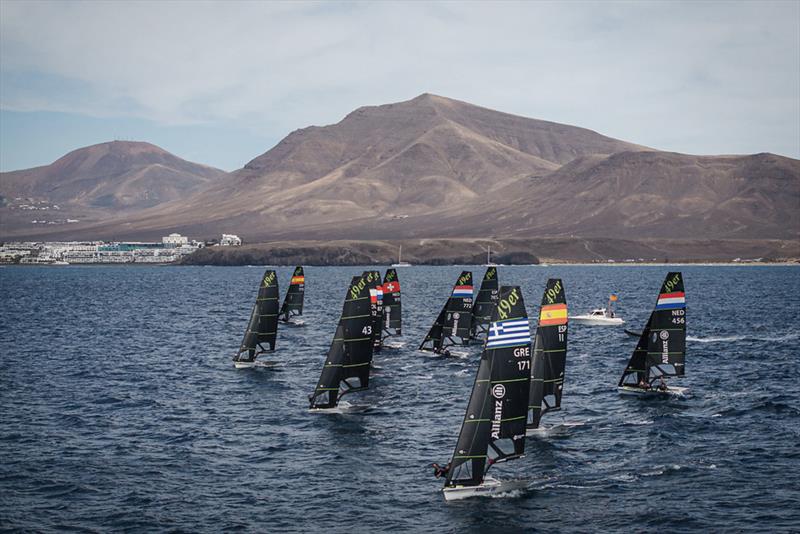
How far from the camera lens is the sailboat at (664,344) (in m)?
60.6

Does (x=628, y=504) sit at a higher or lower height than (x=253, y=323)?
lower

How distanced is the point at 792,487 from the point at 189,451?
3152 centimetres

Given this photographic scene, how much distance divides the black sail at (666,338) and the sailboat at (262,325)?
32.2m

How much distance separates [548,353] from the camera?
50.2m

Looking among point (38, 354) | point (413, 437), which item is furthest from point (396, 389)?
point (38, 354)

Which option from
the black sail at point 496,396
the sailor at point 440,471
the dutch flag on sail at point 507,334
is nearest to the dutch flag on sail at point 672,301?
the black sail at point 496,396

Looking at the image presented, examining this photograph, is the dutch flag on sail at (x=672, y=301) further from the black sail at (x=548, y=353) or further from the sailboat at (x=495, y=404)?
the sailboat at (x=495, y=404)

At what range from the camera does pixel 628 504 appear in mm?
38094

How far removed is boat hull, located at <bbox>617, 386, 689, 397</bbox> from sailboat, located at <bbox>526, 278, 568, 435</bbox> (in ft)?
39.1

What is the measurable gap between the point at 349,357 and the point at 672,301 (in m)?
24.2

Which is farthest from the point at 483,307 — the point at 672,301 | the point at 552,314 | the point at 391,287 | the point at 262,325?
the point at 552,314

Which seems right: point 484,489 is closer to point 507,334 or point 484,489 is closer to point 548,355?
point 507,334

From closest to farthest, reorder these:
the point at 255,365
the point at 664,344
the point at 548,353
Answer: the point at 548,353, the point at 664,344, the point at 255,365

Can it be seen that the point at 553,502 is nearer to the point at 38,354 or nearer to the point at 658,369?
the point at 658,369
